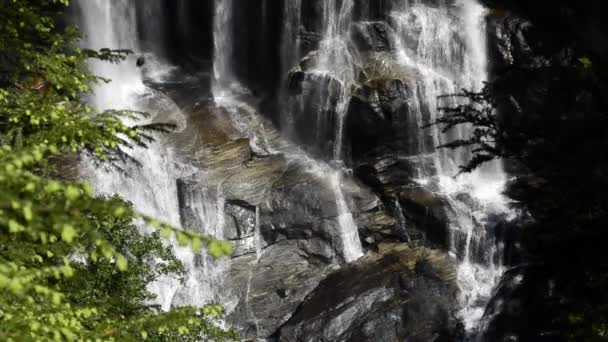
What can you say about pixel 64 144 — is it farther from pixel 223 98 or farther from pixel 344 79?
pixel 223 98

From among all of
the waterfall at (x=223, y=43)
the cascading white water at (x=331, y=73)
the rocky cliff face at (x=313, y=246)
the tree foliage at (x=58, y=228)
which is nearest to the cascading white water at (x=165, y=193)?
the rocky cliff face at (x=313, y=246)

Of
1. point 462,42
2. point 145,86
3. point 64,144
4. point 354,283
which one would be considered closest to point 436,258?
point 354,283

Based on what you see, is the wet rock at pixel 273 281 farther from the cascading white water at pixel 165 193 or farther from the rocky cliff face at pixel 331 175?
the cascading white water at pixel 165 193

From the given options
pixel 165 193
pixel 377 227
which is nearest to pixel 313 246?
pixel 377 227

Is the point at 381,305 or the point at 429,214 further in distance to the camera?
the point at 429,214

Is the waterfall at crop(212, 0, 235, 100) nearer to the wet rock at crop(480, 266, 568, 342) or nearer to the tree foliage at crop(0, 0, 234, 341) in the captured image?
the wet rock at crop(480, 266, 568, 342)

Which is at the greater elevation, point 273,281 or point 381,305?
point 273,281

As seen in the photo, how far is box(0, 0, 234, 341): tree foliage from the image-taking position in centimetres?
366

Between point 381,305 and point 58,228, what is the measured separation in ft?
37.8

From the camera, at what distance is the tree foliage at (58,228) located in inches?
144

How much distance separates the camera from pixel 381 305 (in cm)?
1434

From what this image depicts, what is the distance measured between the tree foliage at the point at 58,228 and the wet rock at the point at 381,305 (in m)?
6.09

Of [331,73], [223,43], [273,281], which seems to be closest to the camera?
[273,281]

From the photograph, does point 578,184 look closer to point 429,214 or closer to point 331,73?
point 429,214
